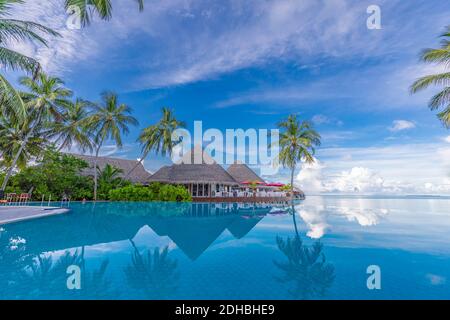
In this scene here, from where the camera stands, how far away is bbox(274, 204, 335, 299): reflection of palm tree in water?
324 cm

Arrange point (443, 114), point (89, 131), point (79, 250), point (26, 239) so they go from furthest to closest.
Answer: point (89, 131) → point (443, 114) → point (26, 239) → point (79, 250)

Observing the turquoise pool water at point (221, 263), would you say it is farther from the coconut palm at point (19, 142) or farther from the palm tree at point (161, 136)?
the palm tree at point (161, 136)

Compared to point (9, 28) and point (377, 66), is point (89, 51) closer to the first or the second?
point (9, 28)

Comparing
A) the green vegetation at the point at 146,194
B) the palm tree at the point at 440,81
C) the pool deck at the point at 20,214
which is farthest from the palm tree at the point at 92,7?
the green vegetation at the point at 146,194

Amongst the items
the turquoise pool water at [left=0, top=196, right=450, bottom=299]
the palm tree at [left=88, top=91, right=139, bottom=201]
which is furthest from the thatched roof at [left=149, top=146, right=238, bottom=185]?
the turquoise pool water at [left=0, top=196, right=450, bottom=299]

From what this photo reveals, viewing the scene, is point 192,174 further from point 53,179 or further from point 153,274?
point 153,274

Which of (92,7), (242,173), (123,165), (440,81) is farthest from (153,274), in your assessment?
(123,165)

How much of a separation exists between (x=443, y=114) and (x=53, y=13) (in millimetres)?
16293

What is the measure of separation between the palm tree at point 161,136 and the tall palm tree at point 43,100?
6.56 m

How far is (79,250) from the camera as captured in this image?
5172 mm

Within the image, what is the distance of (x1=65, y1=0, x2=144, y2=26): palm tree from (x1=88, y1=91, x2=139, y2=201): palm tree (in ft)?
43.8

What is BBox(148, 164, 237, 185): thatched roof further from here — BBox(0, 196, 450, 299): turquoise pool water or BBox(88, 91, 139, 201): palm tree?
BBox(0, 196, 450, 299): turquoise pool water

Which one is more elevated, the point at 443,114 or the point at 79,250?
the point at 443,114

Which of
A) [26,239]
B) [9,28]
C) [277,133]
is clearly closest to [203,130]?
[277,133]
